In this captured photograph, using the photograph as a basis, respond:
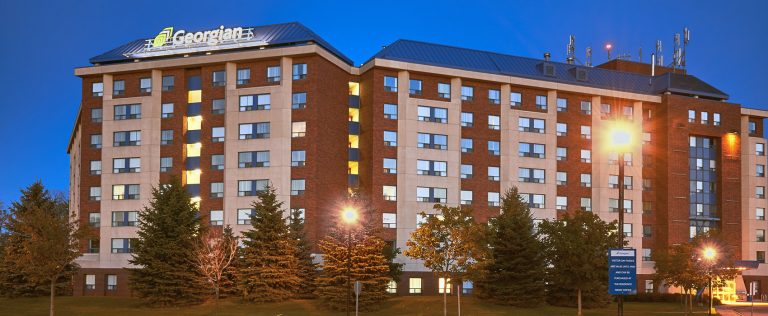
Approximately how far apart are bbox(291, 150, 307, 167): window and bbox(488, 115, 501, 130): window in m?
20.7

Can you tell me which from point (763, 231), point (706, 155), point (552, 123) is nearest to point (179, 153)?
point (552, 123)

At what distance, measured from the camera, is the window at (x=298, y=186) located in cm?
7138

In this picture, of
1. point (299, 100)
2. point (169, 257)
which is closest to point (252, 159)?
point (299, 100)

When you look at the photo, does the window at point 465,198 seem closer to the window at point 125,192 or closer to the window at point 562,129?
the window at point 562,129

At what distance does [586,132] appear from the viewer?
85.7 m

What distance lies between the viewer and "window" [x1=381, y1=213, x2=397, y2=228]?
7462 cm

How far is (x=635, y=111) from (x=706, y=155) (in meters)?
11.6

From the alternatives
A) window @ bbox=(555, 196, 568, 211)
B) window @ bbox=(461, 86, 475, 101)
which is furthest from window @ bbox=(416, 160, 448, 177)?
window @ bbox=(555, 196, 568, 211)

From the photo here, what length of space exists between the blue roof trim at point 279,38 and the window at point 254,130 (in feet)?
26.5

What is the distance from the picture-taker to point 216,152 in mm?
74562

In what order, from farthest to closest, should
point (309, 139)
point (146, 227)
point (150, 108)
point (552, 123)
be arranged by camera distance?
point (552, 123), point (150, 108), point (309, 139), point (146, 227)

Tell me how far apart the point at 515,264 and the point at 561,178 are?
88.7ft

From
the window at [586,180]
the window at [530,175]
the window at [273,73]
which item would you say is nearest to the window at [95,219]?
the window at [273,73]

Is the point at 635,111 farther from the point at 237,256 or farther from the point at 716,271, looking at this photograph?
the point at 237,256
